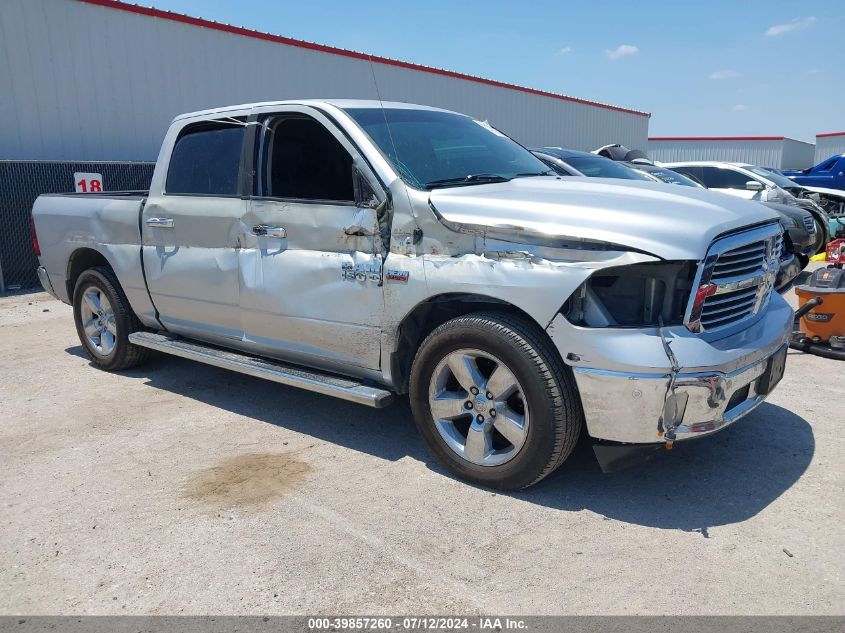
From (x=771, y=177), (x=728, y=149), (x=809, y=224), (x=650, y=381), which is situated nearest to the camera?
(x=650, y=381)

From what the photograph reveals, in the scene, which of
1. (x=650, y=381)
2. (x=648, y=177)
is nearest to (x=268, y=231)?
(x=650, y=381)

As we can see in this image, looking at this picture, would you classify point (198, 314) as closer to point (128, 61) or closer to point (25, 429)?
point (25, 429)

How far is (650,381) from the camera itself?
10.00 feet

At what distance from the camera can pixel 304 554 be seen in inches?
121

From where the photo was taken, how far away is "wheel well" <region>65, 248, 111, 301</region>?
233 inches

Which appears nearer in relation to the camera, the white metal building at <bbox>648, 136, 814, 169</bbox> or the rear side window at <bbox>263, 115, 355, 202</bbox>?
the rear side window at <bbox>263, 115, 355, 202</bbox>

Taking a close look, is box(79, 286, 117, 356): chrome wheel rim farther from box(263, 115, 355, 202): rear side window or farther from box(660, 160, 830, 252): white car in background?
box(660, 160, 830, 252): white car in background

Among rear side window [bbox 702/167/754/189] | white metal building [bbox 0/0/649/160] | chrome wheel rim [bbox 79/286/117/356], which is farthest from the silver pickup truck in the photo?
rear side window [bbox 702/167/754/189]

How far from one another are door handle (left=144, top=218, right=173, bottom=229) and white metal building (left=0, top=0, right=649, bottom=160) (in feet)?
15.0

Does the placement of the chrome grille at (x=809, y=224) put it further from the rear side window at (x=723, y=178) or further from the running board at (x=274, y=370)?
the running board at (x=274, y=370)

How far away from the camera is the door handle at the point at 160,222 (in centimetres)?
502

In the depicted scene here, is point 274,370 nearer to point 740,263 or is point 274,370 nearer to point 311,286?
point 311,286

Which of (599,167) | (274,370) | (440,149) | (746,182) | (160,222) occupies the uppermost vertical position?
(440,149)

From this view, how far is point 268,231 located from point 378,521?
76.7 inches
